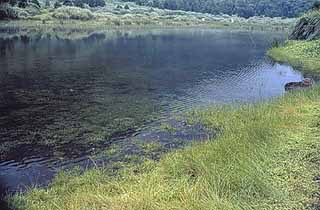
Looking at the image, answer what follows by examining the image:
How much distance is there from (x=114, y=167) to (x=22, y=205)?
379cm

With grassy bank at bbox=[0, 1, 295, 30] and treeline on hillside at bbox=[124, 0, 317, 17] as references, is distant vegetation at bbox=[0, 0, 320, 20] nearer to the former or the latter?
treeline on hillside at bbox=[124, 0, 317, 17]

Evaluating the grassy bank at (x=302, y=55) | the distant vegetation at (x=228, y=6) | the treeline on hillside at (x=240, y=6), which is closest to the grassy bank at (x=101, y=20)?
the distant vegetation at (x=228, y=6)

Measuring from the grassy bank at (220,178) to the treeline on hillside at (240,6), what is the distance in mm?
150954

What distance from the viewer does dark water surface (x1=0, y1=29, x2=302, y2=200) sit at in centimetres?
1670

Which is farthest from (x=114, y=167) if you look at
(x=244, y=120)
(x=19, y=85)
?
(x=19, y=85)

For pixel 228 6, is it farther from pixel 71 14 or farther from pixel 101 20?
pixel 71 14

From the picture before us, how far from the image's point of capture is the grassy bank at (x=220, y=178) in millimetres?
9828

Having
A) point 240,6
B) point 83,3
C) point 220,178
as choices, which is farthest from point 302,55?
point 240,6

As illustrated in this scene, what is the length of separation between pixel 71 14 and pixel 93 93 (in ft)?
271

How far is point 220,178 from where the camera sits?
1094cm

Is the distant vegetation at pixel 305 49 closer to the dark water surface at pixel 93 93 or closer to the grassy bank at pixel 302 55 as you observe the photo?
the grassy bank at pixel 302 55

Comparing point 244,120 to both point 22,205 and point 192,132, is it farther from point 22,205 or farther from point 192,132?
point 22,205

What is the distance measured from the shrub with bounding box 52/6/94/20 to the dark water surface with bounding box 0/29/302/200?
5017cm

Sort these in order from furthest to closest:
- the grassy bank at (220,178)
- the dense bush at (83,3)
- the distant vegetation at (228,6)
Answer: the distant vegetation at (228,6) < the dense bush at (83,3) < the grassy bank at (220,178)
